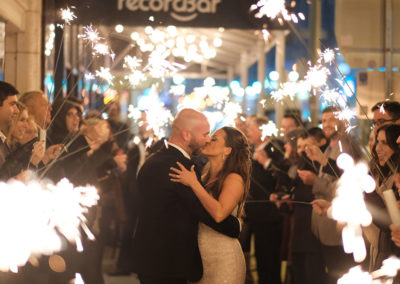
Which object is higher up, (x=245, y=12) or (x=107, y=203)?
(x=245, y=12)

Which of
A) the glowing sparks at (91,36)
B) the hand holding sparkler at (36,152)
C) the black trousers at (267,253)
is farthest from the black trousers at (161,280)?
the black trousers at (267,253)

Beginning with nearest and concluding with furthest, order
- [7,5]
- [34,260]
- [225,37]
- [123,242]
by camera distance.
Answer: [34,260] → [7,5] → [123,242] → [225,37]

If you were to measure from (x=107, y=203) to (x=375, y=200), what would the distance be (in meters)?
4.80

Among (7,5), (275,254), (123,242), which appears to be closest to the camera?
(7,5)

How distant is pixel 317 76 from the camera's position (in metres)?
6.76

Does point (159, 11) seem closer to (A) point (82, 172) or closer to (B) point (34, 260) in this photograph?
(A) point (82, 172)

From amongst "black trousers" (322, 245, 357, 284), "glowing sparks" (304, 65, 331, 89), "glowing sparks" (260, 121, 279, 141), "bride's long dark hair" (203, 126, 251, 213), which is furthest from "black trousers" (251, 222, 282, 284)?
"bride's long dark hair" (203, 126, 251, 213)

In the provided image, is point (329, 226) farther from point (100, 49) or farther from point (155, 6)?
point (155, 6)

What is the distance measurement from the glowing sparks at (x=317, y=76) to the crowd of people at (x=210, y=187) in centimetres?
52

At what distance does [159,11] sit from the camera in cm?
→ 898

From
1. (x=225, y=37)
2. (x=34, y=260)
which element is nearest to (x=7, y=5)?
(x=34, y=260)

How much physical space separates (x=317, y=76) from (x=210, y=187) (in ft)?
6.74

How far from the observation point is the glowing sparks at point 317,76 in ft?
21.9

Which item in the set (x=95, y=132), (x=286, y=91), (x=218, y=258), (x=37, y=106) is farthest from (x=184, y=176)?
(x=95, y=132)
